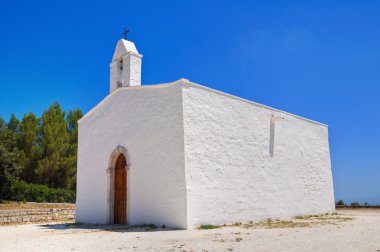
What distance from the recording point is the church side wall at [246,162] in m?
10.6

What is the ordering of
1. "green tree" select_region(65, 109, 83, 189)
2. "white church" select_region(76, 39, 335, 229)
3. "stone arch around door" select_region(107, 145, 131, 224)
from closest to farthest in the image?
1. "white church" select_region(76, 39, 335, 229)
2. "stone arch around door" select_region(107, 145, 131, 224)
3. "green tree" select_region(65, 109, 83, 189)

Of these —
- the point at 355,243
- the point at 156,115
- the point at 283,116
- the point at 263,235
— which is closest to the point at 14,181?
the point at 156,115

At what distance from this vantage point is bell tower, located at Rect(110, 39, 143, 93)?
43.7 ft

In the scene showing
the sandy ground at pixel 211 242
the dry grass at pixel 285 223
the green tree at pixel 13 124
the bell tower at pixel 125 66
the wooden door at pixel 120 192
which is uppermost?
the green tree at pixel 13 124

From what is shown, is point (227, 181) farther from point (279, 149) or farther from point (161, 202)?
point (279, 149)

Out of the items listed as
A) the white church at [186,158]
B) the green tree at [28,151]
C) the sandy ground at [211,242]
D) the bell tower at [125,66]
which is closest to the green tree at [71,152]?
the green tree at [28,151]

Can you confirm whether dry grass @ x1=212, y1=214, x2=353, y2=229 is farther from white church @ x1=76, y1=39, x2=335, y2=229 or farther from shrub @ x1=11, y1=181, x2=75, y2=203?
shrub @ x1=11, y1=181, x2=75, y2=203

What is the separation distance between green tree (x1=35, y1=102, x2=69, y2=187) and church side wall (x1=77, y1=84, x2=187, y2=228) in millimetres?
14714

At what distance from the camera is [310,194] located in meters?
15.1

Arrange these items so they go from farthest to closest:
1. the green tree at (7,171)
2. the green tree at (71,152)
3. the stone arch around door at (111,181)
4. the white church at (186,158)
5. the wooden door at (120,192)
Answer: the green tree at (71,152) → the green tree at (7,171) → the stone arch around door at (111,181) → the wooden door at (120,192) → the white church at (186,158)

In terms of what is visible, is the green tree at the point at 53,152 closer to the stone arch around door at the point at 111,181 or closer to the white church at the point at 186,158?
the white church at the point at 186,158

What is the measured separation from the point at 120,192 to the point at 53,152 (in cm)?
1782

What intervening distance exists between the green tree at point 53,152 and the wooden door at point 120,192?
16914mm

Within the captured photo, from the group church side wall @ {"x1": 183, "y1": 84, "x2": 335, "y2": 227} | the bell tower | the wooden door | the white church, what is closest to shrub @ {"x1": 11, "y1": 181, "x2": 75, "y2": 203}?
the white church
